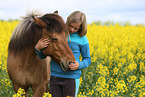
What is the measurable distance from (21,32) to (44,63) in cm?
63

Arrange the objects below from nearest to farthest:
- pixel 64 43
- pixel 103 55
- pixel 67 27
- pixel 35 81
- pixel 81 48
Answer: pixel 64 43
pixel 67 27
pixel 81 48
pixel 35 81
pixel 103 55

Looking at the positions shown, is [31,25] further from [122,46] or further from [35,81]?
[122,46]

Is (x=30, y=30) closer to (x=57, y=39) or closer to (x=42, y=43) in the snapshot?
(x=42, y=43)

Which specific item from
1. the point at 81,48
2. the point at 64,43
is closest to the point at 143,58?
the point at 81,48

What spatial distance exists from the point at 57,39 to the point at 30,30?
517 mm

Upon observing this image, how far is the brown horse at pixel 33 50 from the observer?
2.24 meters

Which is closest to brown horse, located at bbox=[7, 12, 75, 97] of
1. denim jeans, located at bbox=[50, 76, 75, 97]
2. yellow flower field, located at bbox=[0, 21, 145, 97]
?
denim jeans, located at bbox=[50, 76, 75, 97]

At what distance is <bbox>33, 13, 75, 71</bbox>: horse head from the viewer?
2230mm

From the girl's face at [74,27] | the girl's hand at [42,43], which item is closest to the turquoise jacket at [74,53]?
the girl's face at [74,27]

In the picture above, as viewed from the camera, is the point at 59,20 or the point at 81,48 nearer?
the point at 59,20

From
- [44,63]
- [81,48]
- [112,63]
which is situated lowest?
[112,63]

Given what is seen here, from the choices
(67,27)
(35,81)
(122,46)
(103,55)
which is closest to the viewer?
(67,27)

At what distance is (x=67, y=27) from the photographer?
8.10 feet

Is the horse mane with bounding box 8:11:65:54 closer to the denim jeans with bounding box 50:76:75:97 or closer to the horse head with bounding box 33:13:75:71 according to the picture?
the horse head with bounding box 33:13:75:71
